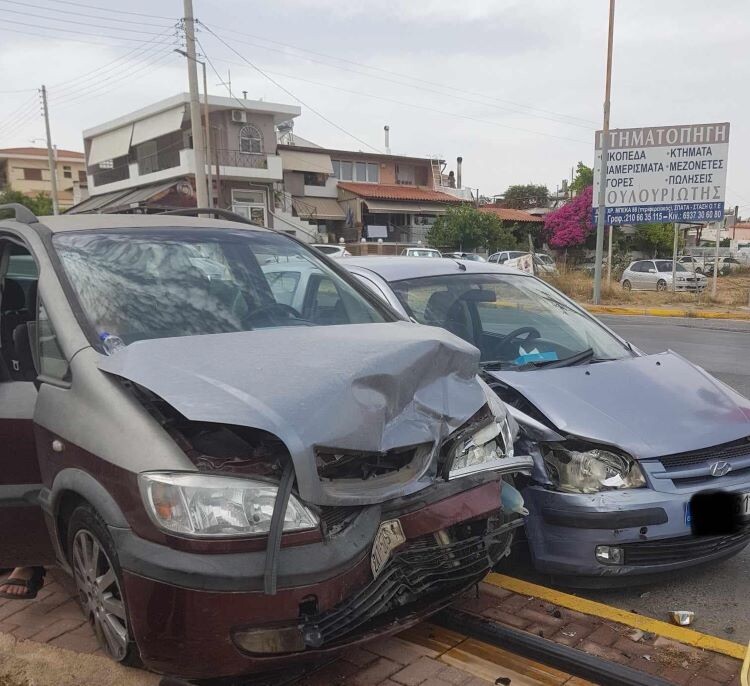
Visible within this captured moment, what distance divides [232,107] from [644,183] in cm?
2461

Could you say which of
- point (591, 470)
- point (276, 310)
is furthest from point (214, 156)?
point (591, 470)

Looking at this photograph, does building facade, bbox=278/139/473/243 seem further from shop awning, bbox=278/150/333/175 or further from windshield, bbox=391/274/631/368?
windshield, bbox=391/274/631/368

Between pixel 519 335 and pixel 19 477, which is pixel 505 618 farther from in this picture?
pixel 19 477

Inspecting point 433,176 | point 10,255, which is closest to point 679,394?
point 10,255

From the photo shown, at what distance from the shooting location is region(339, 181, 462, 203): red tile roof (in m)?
42.7

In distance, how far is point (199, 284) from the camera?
10.7 ft

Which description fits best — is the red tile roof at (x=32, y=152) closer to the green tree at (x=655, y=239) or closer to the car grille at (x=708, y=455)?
the green tree at (x=655, y=239)

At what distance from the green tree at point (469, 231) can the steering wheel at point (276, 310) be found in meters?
34.5

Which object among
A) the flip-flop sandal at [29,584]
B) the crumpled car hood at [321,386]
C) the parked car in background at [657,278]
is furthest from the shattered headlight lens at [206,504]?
the parked car in background at [657,278]

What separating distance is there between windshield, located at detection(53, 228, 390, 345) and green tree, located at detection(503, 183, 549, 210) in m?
57.9

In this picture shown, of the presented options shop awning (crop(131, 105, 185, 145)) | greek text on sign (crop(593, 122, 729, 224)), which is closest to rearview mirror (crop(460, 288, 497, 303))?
greek text on sign (crop(593, 122, 729, 224))

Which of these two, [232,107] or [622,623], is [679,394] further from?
[232,107]

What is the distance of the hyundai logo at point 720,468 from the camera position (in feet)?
10.6

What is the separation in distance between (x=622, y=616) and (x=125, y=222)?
2958mm
